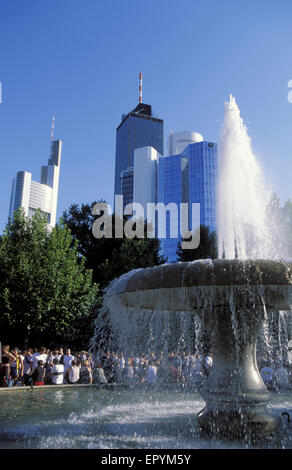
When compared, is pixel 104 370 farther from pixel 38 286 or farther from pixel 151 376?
pixel 38 286

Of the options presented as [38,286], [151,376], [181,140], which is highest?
[181,140]

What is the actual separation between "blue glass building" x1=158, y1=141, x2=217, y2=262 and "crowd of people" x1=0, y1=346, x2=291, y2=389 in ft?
223

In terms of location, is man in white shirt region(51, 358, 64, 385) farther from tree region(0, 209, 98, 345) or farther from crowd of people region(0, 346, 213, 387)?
tree region(0, 209, 98, 345)

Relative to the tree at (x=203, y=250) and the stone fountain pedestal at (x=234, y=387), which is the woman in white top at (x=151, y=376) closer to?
the stone fountain pedestal at (x=234, y=387)

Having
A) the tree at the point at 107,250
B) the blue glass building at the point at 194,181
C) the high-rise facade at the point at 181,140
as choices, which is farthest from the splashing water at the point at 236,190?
the high-rise facade at the point at 181,140

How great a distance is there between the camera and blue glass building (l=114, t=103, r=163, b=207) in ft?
564

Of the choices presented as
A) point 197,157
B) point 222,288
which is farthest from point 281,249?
point 197,157

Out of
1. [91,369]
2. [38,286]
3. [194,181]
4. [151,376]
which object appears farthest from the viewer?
[194,181]

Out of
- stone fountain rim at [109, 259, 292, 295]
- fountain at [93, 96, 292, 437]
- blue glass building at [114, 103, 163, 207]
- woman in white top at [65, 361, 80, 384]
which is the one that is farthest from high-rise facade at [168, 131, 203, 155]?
stone fountain rim at [109, 259, 292, 295]

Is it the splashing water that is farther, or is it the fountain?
the splashing water

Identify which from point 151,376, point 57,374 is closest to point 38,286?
point 57,374

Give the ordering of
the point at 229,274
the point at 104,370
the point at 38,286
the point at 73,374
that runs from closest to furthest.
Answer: the point at 229,274
the point at 73,374
the point at 104,370
the point at 38,286

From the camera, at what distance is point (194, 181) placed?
93875 millimetres

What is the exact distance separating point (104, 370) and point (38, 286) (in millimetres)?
5633
